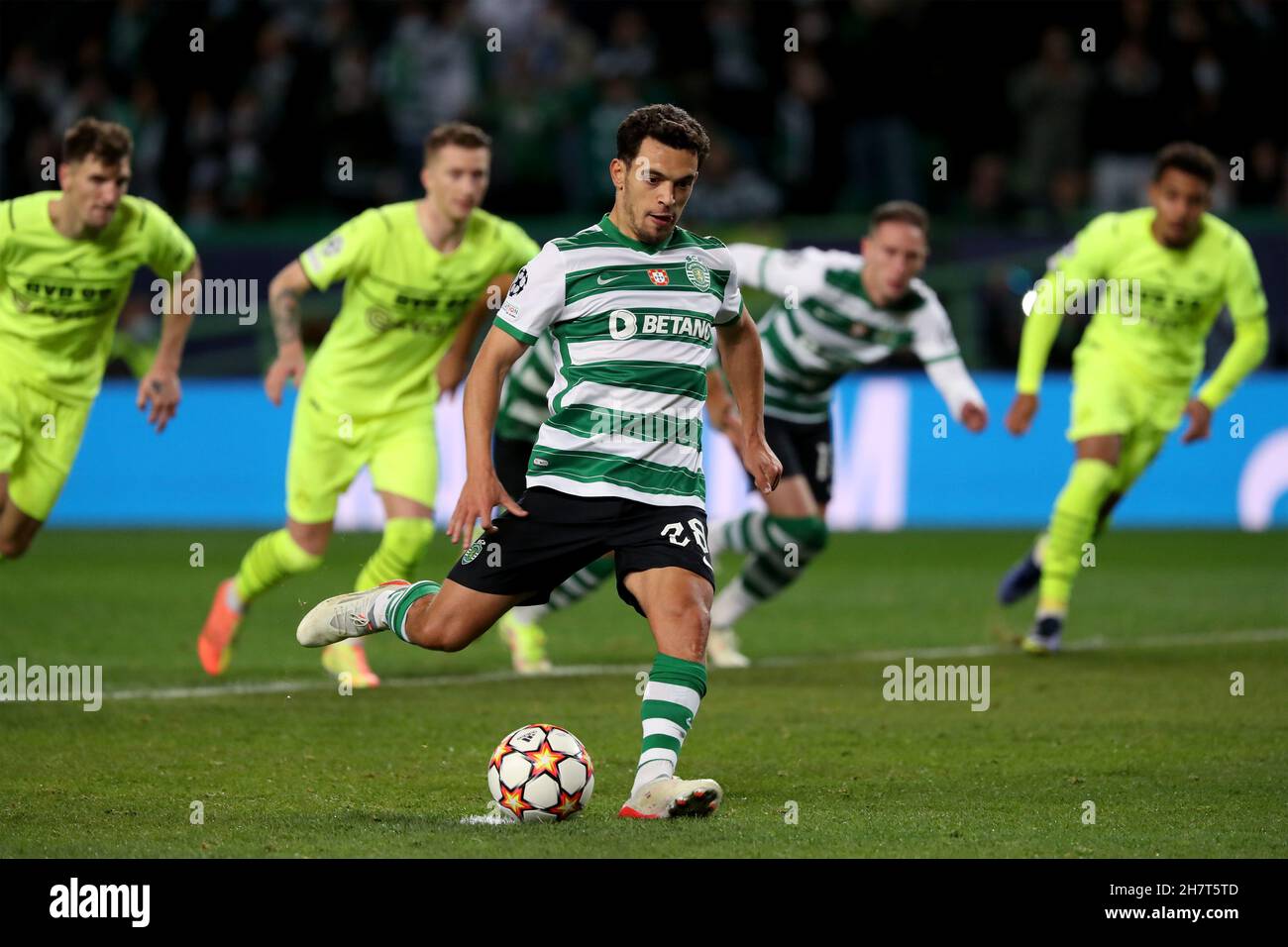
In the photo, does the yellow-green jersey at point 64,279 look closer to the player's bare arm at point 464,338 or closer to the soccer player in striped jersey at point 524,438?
the player's bare arm at point 464,338

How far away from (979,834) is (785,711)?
283 centimetres

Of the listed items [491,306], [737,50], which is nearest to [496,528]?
[491,306]

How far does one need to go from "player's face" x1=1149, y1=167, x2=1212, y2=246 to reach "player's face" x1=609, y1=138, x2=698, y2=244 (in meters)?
4.78

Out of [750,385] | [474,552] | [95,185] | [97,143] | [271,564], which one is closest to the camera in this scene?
[474,552]

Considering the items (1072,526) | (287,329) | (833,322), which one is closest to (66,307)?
(287,329)

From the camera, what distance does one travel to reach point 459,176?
8.84 m

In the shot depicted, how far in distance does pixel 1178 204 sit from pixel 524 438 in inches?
142

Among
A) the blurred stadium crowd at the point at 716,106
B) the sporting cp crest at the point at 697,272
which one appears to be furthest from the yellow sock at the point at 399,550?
the blurred stadium crowd at the point at 716,106

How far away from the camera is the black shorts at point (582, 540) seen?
6.07 meters

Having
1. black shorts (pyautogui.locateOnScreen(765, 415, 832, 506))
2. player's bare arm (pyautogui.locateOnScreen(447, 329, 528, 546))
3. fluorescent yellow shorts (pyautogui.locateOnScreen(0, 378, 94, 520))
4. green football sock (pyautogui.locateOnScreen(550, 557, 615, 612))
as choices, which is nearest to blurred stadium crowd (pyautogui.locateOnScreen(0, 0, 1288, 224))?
black shorts (pyautogui.locateOnScreen(765, 415, 832, 506))

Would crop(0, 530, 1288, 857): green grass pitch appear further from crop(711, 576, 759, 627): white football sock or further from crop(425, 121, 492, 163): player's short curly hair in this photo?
crop(425, 121, 492, 163): player's short curly hair

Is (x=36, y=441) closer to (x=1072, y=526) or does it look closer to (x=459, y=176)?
(x=459, y=176)

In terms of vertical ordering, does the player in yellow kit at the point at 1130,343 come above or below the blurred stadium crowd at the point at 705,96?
below

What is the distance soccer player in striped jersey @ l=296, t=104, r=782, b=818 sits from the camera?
5.93 meters
